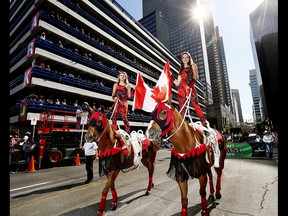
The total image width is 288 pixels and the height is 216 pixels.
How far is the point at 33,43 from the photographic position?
21328mm

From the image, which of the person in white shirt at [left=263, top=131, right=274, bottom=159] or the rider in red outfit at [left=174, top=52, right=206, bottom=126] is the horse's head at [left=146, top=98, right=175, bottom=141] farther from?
the person in white shirt at [left=263, top=131, right=274, bottom=159]

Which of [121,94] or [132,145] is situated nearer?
[132,145]

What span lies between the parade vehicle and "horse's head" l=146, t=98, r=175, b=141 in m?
9.88

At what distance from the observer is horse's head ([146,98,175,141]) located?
321 centimetres

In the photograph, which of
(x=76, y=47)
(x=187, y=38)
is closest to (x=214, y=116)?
(x=187, y=38)

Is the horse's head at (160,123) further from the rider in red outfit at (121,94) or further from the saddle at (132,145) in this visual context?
the rider in red outfit at (121,94)

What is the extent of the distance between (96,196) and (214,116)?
388ft

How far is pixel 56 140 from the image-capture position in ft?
40.7

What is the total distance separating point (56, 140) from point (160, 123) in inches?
454

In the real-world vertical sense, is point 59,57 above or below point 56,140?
above

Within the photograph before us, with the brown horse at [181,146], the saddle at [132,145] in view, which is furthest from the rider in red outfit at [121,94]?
the brown horse at [181,146]

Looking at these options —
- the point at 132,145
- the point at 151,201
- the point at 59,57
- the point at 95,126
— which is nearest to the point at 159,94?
the point at 95,126

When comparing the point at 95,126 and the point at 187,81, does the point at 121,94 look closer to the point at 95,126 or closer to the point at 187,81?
the point at 95,126
